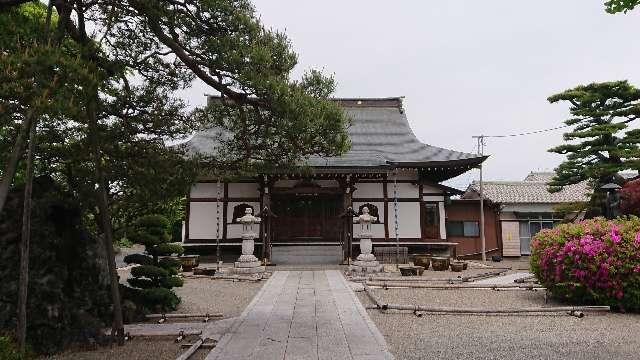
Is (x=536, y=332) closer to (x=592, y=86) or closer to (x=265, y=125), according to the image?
(x=265, y=125)

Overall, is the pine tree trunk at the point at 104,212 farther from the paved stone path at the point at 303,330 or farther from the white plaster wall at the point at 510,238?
the white plaster wall at the point at 510,238

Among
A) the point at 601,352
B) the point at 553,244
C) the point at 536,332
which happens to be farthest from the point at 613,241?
the point at 601,352

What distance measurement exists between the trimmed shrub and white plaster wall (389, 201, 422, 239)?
13.0 m

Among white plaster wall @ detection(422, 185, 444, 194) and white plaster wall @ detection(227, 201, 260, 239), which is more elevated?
white plaster wall @ detection(422, 185, 444, 194)

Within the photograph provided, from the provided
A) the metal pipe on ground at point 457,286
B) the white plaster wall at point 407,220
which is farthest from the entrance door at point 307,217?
the metal pipe on ground at point 457,286

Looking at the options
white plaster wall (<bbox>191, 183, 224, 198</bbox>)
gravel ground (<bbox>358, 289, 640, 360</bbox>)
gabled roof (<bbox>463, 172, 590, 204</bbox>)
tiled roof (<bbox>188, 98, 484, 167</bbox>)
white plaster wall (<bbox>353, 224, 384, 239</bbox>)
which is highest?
tiled roof (<bbox>188, 98, 484, 167</bbox>)

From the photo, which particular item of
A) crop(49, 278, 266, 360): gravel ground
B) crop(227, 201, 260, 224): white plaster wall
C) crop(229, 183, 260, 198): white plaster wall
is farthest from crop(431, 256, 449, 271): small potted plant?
crop(229, 183, 260, 198): white plaster wall

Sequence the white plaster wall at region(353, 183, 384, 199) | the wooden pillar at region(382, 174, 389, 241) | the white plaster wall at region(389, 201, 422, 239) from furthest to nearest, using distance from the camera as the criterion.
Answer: the white plaster wall at region(353, 183, 384, 199) → the white plaster wall at region(389, 201, 422, 239) → the wooden pillar at region(382, 174, 389, 241)

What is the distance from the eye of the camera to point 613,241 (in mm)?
8594

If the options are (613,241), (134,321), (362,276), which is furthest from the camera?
(362,276)

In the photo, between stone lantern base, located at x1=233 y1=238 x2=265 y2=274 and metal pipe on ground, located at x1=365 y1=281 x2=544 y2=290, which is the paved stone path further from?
stone lantern base, located at x1=233 y1=238 x2=265 y2=274

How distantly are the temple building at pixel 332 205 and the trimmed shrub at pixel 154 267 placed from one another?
32.7ft

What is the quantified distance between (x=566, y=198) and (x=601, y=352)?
26.3m

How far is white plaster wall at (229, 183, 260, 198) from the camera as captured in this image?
67.4ft
